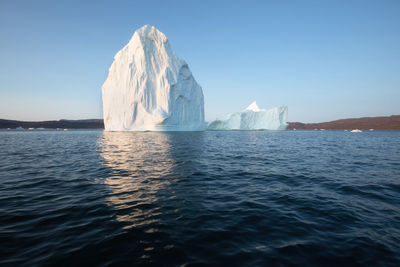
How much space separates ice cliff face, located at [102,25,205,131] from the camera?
142 feet

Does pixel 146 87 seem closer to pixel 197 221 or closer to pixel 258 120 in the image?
pixel 197 221

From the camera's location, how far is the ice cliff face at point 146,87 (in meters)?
43.4

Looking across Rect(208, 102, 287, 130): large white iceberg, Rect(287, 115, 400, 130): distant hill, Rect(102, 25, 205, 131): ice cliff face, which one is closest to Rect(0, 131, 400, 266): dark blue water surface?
Rect(102, 25, 205, 131): ice cliff face

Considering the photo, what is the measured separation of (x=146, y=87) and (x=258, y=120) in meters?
48.5

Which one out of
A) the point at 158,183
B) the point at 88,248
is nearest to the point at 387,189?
the point at 158,183

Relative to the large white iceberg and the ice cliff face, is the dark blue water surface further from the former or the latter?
the large white iceberg

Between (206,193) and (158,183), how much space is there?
1.85 m

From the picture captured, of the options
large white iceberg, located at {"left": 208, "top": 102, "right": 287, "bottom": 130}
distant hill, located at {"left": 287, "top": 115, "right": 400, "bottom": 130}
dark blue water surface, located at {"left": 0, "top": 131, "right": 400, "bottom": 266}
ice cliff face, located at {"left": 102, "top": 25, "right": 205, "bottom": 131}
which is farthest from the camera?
distant hill, located at {"left": 287, "top": 115, "right": 400, "bottom": 130}

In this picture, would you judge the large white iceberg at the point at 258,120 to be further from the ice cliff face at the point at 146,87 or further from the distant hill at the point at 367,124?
the distant hill at the point at 367,124

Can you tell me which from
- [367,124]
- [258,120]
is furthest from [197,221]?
[367,124]

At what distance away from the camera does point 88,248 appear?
2762mm

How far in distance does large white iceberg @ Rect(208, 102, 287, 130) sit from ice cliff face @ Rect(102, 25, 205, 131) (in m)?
30.3

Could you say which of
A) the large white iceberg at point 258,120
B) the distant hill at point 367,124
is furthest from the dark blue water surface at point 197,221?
the distant hill at point 367,124

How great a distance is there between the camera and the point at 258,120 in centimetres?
7338
